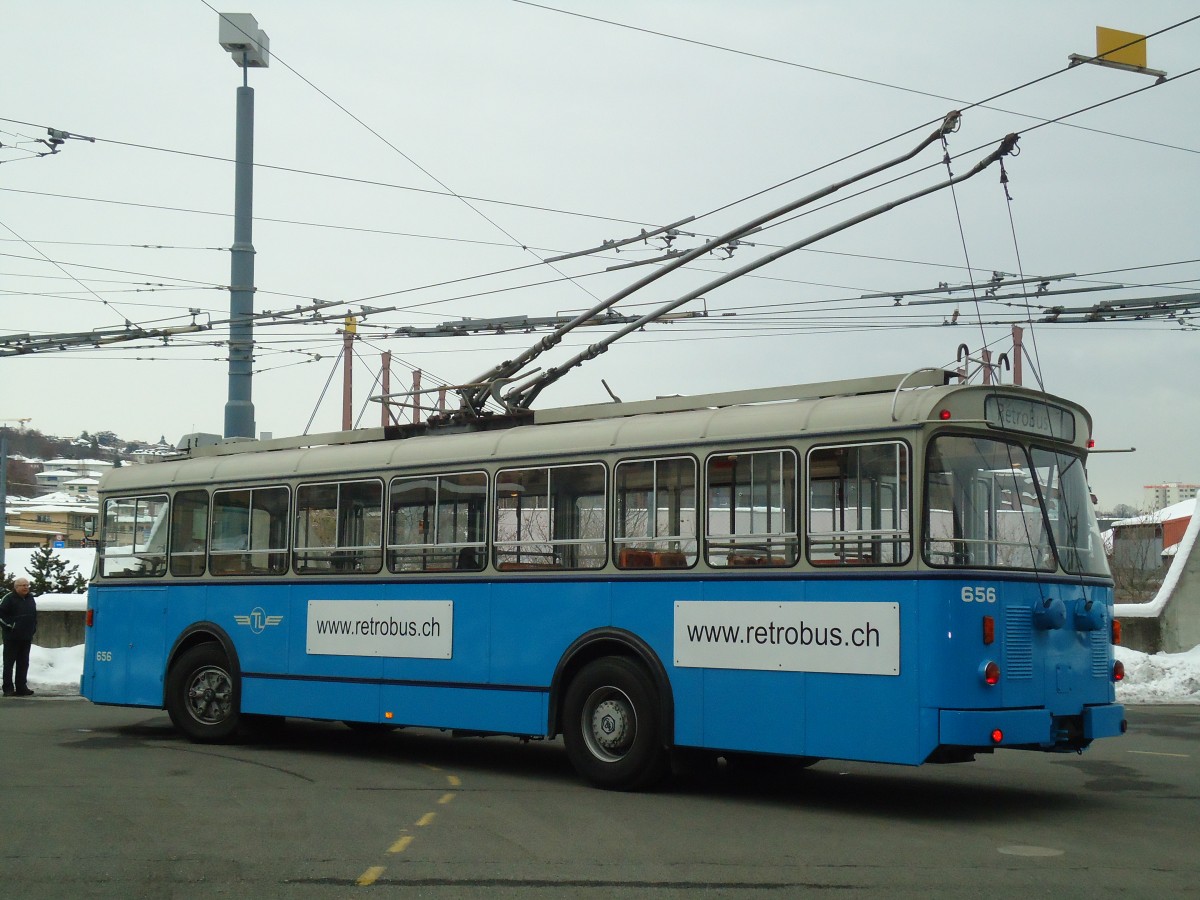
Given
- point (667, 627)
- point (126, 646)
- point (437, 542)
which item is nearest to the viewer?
point (667, 627)

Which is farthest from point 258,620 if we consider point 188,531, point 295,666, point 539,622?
point 539,622

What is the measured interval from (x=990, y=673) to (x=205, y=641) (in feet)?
28.4

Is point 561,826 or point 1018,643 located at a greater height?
point 1018,643

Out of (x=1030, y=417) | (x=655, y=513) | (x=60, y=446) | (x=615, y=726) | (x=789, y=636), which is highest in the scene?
(x=60, y=446)

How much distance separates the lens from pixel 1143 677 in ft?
65.8

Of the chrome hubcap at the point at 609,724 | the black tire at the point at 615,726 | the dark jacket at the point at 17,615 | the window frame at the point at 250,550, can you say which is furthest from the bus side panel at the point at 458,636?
the dark jacket at the point at 17,615

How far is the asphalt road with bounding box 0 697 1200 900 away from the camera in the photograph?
24.6ft

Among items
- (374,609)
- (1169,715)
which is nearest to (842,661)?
(374,609)

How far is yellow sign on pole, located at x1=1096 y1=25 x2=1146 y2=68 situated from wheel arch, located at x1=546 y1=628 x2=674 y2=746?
18.8 ft

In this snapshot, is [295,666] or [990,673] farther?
[295,666]

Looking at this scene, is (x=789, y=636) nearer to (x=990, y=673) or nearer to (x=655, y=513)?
(x=990, y=673)

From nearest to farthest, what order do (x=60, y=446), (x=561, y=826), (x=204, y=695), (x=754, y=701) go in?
(x=561, y=826), (x=754, y=701), (x=204, y=695), (x=60, y=446)

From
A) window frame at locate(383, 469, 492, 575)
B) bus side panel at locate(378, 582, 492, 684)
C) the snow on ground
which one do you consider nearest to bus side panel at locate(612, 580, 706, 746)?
bus side panel at locate(378, 582, 492, 684)

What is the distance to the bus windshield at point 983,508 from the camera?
31.2ft
